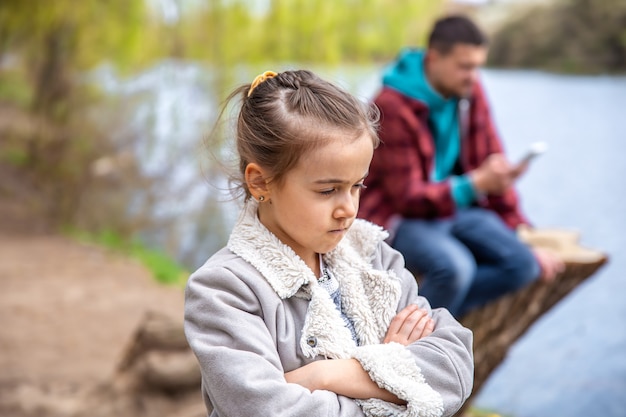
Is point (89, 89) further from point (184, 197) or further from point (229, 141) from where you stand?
point (229, 141)

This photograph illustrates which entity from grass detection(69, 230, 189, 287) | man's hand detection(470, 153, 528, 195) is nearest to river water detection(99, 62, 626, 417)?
grass detection(69, 230, 189, 287)

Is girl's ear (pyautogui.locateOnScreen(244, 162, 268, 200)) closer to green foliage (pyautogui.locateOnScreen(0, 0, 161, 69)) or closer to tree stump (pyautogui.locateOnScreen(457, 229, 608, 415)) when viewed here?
tree stump (pyautogui.locateOnScreen(457, 229, 608, 415))

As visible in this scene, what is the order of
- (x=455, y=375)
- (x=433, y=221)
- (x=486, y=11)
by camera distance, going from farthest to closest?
(x=486, y=11), (x=433, y=221), (x=455, y=375)

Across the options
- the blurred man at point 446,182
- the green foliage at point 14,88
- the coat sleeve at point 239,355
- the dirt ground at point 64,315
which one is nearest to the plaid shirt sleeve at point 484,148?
the blurred man at point 446,182

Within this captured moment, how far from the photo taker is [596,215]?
4516 mm

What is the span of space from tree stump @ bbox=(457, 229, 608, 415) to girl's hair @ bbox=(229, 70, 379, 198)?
1583mm

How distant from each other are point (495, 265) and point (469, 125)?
1.88 ft

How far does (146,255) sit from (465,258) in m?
4.37

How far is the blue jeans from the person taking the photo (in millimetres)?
2611

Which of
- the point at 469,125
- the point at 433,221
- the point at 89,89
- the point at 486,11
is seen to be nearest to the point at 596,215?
the point at 486,11

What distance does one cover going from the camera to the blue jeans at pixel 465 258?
2.61 m

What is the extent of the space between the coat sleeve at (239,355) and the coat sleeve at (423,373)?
7cm

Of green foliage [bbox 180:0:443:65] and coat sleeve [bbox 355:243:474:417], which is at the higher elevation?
green foliage [bbox 180:0:443:65]

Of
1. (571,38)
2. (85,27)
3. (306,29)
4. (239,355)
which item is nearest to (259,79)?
(239,355)
